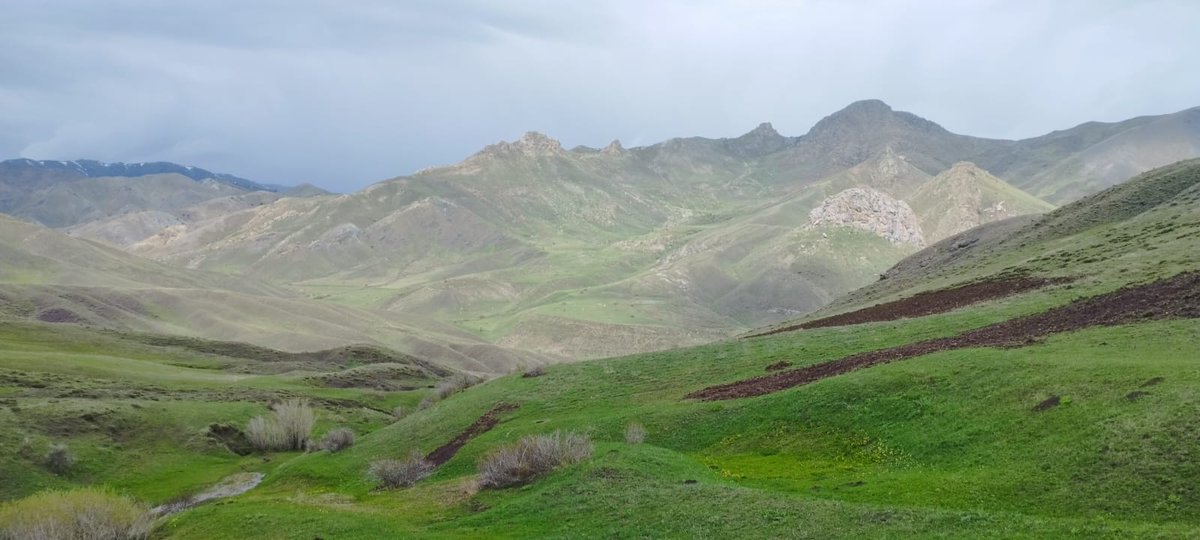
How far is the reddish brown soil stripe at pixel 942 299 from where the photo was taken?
203 ft

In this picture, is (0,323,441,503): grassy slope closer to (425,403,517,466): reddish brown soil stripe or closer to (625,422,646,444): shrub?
(425,403,517,466): reddish brown soil stripe

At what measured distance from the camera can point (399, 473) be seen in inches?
1692

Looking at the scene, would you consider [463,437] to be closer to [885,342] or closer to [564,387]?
[564,387]

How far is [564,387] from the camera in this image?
195 ft

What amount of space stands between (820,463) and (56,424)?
62657 millimetres

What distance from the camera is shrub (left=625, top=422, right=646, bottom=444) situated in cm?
3953

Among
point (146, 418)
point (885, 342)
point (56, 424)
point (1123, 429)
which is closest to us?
point (1123, 429)

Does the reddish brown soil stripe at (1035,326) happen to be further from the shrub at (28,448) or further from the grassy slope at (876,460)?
the shrub at (28,448)

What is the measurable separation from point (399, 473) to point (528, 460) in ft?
37.9

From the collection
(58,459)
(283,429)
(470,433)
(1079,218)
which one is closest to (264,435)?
(283,429)

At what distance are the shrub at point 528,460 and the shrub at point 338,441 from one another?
1074 inches

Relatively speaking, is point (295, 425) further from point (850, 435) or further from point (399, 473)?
point (850, 435)

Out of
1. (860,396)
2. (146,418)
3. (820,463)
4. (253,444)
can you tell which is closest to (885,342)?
(860,396)

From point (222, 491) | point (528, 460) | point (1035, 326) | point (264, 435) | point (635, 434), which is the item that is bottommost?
point (222, 491)
